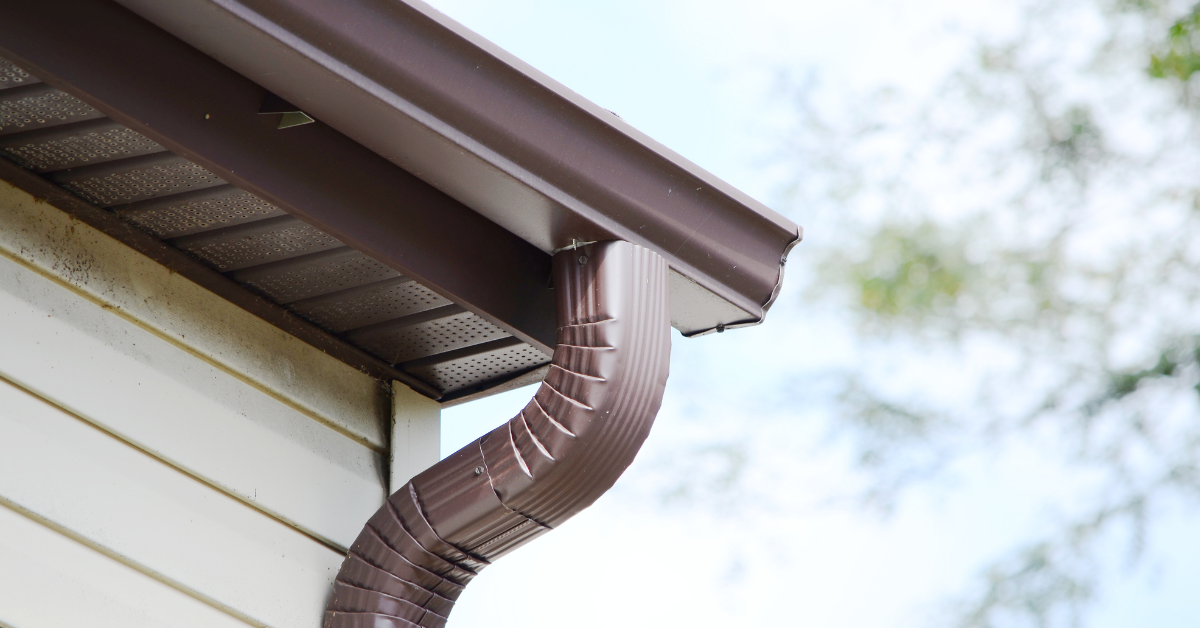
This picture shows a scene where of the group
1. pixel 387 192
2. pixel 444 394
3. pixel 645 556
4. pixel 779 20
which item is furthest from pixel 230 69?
pixel 779 20

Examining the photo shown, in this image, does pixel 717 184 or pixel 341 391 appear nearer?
pixel 717 184

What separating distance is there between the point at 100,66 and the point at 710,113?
1420 centimetres

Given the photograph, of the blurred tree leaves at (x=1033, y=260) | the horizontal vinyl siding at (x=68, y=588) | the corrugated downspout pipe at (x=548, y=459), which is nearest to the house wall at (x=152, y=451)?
the horizontal vinyl siding at (x=68, y=588)

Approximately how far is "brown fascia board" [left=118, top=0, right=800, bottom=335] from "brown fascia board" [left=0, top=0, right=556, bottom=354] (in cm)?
6

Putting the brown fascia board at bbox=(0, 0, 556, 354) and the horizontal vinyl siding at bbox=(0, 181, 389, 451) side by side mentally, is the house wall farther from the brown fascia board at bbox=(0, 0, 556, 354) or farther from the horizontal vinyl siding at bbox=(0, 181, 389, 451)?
the brown fascia board at bbox=(0, 0, 556, 354)

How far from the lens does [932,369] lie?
28.1ft

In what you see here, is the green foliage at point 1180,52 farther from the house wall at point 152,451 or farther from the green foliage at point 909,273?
the house wall at point 152,451

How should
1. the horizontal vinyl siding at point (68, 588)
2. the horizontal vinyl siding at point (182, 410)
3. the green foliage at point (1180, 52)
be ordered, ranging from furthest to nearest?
the green foliage at point (1180, 52), the horizontal vinyl siding at point (182, 410), the horizontal vinyl siding at point (68, 588)

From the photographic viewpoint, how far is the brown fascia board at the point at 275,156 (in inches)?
52.5

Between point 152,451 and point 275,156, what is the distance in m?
0.45

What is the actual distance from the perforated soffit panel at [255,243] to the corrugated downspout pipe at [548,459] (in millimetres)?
320

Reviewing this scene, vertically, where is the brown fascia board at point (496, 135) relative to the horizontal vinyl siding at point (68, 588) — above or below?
above

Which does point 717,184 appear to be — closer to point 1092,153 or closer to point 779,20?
point 1092,153

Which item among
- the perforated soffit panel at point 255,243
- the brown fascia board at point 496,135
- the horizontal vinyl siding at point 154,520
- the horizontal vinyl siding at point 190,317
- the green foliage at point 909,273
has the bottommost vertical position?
the horizontal vinyl siding at point 154,520
